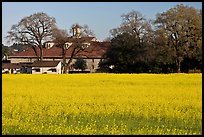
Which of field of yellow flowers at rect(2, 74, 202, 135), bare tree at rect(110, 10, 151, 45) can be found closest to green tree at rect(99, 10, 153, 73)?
bare tree at rect(110, 10, 151, 45)

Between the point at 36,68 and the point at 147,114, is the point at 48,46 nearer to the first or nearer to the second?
the point at 36,68

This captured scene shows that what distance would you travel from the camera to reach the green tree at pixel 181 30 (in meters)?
44.6

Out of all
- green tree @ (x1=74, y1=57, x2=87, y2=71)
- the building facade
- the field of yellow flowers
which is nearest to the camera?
the field of yellow flowers

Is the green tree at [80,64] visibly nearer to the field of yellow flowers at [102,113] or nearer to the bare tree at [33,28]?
the bare tree at [33,28]

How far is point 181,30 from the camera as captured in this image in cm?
4525

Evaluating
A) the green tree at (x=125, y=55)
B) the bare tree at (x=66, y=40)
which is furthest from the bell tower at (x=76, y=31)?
the green tree at (x=125, y=55)

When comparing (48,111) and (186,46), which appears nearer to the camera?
(48,111)

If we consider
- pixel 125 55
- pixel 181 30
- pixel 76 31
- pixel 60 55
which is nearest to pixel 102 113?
pixel 125 55

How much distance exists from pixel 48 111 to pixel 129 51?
33237 mm

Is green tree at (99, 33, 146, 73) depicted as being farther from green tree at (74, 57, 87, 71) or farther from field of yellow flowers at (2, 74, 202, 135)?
field of yellow flowers at (2, 74, 202, 135)

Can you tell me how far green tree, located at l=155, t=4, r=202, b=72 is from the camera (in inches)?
1756

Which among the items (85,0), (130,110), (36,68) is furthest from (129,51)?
(85,0)

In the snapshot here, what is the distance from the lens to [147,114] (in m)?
11.5

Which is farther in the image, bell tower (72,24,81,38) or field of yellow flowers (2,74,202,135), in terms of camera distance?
bell tower (72,24,81,38)
